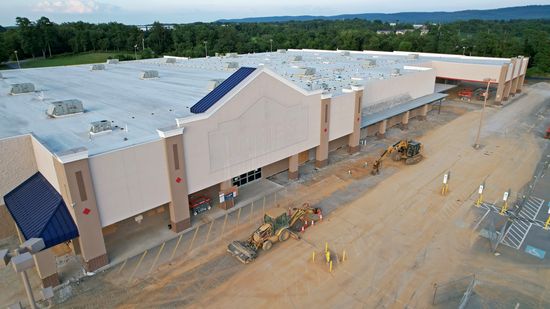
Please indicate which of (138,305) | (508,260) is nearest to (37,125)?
(138,305)

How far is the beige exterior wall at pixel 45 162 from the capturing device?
23516 mm

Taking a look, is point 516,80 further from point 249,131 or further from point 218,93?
point 218,93

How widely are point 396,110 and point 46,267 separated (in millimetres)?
45741

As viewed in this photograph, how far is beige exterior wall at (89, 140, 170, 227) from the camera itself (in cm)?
2306

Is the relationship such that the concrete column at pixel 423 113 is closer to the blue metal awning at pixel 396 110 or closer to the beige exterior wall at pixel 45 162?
the blue metal awning at pixel 396 110

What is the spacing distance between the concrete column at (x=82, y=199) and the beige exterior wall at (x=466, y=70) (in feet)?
215

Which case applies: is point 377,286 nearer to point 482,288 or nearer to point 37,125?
point 482,288

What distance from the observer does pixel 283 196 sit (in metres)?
34.2

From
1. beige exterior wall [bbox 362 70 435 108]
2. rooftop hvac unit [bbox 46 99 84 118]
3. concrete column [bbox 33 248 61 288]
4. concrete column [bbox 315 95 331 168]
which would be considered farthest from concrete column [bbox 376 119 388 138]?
concrete column [bbox 33 248 61 288]

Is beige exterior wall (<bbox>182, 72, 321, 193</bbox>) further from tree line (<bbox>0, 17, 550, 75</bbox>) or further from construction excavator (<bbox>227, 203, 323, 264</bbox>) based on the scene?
tree line (<bbox>0, 17, 550, 75</bbox>)

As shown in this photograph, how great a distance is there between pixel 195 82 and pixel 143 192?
2252 centimetres

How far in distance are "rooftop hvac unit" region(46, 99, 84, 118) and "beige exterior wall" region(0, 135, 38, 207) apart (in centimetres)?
538

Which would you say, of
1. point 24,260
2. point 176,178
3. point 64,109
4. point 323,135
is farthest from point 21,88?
point 24,260

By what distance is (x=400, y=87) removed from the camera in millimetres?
55219
